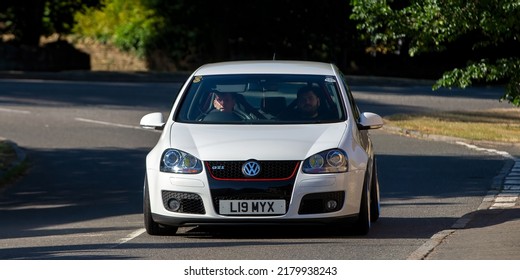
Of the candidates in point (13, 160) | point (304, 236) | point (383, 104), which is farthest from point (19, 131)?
point (304, 236)

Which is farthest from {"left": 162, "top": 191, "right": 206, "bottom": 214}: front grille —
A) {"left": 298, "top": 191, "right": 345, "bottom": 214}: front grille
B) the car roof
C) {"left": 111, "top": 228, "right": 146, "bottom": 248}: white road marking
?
the car roof

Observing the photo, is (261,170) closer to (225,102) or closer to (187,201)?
(187,201)

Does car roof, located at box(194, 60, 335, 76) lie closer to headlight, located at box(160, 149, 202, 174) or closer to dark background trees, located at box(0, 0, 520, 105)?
headlight, located at box(160, 149, 202, 174)

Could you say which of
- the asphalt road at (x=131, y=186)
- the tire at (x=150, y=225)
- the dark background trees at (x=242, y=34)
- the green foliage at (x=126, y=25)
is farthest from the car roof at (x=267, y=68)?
the green foliage at (x=126, y=25)

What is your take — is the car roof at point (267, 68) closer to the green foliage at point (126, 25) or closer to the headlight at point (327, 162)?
the headlight at point (327, 162)

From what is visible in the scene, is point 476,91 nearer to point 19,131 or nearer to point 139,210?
point 19,131

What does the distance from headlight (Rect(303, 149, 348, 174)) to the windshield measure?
84 centimetres

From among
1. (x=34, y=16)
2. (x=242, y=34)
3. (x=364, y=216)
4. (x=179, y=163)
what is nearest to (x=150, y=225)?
(x=179, y=163)

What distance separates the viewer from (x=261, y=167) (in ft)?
37.3

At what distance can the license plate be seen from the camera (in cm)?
1134

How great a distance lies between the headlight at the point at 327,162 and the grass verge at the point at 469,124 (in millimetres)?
12169

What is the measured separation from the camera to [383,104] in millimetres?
30672

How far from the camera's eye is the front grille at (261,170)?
1135 centimetres

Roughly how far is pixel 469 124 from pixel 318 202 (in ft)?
49.9
